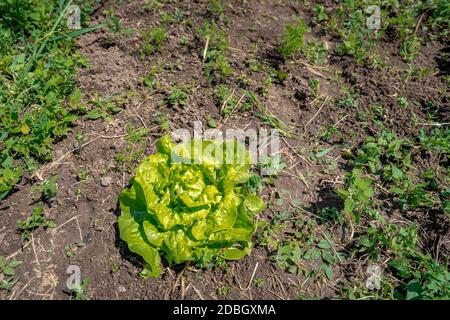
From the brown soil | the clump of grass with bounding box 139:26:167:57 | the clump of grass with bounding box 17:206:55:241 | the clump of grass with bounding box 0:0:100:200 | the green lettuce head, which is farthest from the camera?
the clump of grass with bounding box 139:26:167:57

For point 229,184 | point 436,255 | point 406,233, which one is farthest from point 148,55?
point 436,255

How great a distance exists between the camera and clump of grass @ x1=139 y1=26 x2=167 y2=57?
12.0 feet

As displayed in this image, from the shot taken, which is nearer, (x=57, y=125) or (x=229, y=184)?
(x=229, y=184)

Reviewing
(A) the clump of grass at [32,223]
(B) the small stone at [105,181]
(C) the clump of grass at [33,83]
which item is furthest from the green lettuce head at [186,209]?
(C) the clump of grass at [33,83]

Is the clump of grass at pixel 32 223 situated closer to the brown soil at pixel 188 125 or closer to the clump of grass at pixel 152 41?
the brown soil at pixel 188 125

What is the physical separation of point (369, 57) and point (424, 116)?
29.1 inches

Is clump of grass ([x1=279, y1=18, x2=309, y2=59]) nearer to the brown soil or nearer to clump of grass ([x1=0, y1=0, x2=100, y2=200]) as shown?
the brown soil

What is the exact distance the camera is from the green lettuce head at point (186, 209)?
99.3 inches

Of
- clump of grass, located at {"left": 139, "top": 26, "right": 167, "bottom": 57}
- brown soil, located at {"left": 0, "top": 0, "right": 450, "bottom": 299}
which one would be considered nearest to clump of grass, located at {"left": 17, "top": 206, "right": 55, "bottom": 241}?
brown soil, located at {"left": 0, "top": 0, "right": 450, "bottom": 299}

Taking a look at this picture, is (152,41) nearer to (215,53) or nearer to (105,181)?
(215,53)

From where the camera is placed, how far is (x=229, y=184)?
2586 mm

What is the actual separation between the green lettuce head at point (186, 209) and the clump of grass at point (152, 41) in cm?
132

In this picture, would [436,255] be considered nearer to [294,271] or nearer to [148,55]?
[294,271]

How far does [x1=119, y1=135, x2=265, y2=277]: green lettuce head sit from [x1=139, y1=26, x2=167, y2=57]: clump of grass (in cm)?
132
